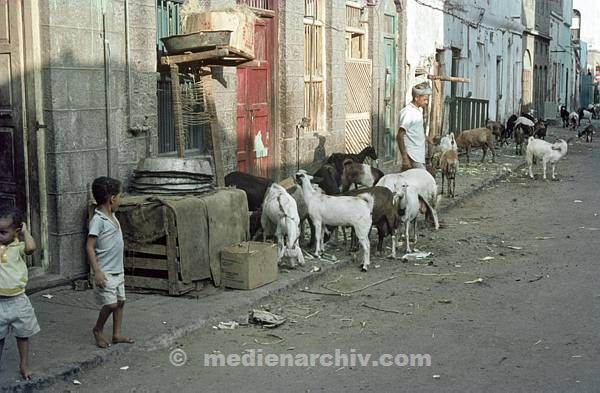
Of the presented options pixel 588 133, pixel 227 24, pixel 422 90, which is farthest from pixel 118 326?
pixel 588 133

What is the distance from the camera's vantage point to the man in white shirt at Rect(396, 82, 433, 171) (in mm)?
10938

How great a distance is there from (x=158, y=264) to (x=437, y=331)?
97.1 inches

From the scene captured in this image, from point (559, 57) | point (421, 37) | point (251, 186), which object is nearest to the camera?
point (251, 186)

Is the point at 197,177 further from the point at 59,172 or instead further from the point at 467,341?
the point at 467,341

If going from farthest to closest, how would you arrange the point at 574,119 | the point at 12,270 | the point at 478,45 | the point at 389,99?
1. the point at 574,119
2. the point at 478,45
3. the point at 389,99
4. the point at 12,270

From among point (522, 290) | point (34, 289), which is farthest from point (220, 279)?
point (522, 290)

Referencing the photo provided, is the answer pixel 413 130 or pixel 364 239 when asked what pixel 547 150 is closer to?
pixel 413 130

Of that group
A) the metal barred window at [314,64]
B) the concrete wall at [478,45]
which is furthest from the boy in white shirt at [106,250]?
the concrete wall at [478,45]

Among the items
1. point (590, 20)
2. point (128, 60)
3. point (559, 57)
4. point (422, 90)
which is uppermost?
point (590, 20)

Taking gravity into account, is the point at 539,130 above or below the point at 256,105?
below

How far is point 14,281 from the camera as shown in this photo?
519cm

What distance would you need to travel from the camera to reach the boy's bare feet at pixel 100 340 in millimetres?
5992

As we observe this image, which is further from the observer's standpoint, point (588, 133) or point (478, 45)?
point (588, 133)

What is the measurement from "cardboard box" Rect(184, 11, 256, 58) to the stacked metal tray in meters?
1.61
